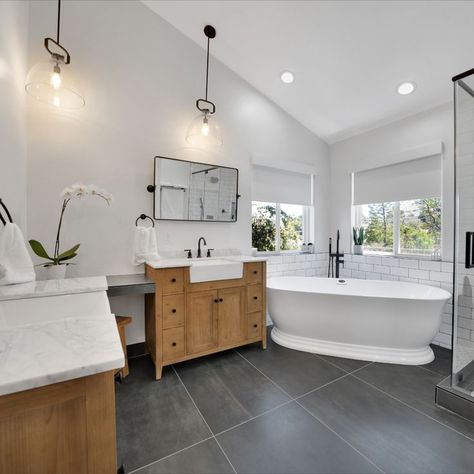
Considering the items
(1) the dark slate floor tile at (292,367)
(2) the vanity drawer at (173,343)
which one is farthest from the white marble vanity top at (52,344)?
(1) the dark slate floor tile at (292,367)

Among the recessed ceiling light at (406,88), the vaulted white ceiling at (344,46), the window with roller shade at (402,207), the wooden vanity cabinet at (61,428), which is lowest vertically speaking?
the wooden vanity cabinet at (61,428)

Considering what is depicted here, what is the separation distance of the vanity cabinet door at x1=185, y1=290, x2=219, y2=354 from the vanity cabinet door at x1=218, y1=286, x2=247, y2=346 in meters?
0.06

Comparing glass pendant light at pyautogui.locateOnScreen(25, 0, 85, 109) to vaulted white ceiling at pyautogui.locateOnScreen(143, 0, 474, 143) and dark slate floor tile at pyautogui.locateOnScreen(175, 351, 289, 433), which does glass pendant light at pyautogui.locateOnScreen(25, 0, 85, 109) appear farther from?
dark slate floor tile at pyautogui.locateOnScreen(175, 351, 289, 433)

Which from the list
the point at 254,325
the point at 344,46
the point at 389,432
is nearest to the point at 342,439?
the point at 389,432

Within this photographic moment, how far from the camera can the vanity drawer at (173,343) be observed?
84.7 inches

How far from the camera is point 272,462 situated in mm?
1363

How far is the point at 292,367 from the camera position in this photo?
7.55 feet

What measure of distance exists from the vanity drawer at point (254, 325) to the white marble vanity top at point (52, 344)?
159cm

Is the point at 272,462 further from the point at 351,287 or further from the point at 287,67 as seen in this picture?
the point at 287,67

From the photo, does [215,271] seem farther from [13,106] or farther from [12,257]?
[13,106]

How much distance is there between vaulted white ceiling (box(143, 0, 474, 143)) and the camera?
2.11m

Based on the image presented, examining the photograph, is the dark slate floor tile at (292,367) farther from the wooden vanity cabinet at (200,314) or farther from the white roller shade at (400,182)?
the white roller shade at (400,182)

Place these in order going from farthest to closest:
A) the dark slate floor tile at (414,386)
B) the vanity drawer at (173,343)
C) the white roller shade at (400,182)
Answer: the white roller shade at (400,182)
the vanity drawer at (173,343)
the dark slate floor tile at (414,386)

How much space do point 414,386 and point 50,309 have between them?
256 cm
